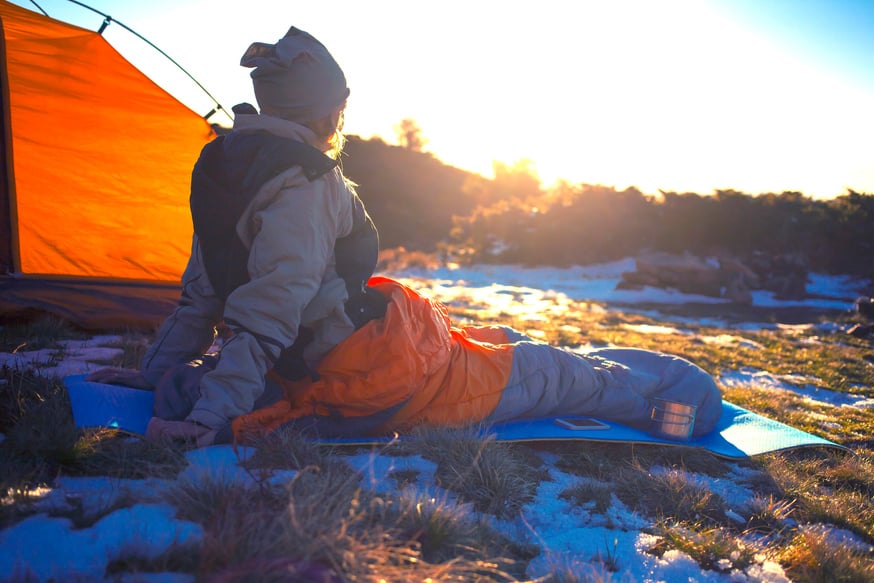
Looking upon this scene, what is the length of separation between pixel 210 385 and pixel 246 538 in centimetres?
83

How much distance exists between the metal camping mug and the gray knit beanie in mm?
2013

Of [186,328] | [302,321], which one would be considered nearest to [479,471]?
[302,321]

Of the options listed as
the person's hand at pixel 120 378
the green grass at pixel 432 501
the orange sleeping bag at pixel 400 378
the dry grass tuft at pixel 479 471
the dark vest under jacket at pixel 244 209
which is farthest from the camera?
the person's hand at pixel 120 378

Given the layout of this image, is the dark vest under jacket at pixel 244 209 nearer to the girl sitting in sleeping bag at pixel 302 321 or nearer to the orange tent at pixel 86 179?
the girl sitting in sleeping bag at pixel 302 321

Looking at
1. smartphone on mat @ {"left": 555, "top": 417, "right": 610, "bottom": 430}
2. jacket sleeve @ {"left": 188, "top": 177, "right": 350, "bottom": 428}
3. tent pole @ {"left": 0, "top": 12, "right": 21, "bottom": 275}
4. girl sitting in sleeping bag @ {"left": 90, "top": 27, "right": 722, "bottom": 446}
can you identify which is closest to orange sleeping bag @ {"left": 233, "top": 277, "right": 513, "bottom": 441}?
girl sitting in sleeping bag @ {"left": 90, "top": 27, "right": 722, "bottom": 446}

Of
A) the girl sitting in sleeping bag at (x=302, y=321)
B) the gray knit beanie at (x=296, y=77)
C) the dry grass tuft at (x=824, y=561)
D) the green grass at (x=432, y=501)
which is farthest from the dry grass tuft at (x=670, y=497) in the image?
the gray knit beanie at (x=296, y=77)

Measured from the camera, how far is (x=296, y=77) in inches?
82.3

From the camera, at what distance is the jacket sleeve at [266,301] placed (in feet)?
6.48

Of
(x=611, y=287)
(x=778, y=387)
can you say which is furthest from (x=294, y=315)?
(x=611, y=287)

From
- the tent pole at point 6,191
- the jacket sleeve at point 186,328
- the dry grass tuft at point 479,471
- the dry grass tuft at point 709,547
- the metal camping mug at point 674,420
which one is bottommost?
the dry grass tuft at point 709,547

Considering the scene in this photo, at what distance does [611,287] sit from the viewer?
13641 millimetres

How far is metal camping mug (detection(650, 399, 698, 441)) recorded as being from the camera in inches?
107

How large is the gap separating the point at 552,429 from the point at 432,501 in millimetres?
1138

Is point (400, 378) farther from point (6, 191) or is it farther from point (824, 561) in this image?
point (6, 191)
